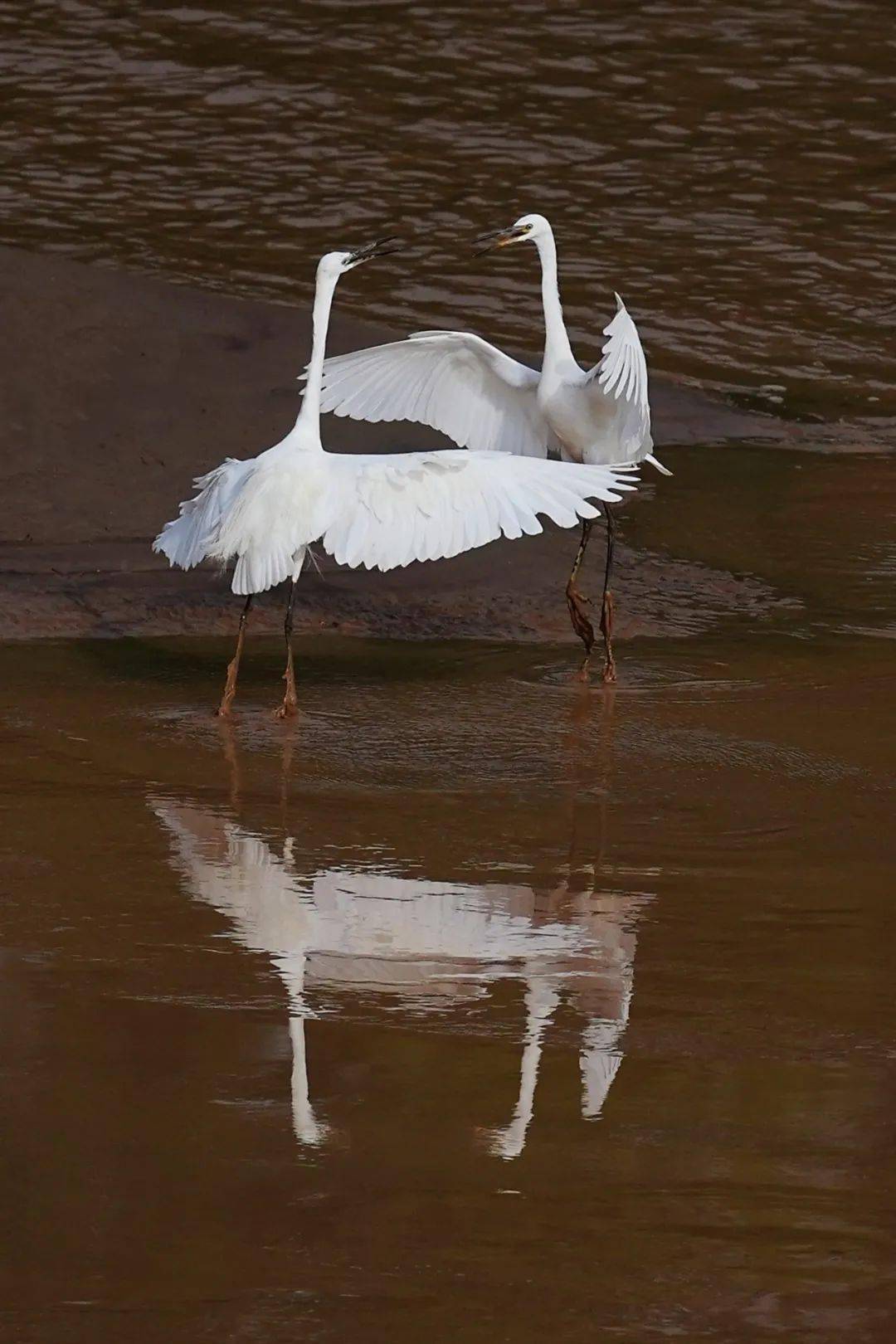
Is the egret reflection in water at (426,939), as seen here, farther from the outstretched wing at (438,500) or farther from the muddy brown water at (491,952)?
the outstretched wing at (438,500)

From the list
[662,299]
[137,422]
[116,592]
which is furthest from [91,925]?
[662,299]

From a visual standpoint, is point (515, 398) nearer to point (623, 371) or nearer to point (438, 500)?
point (623, 371)

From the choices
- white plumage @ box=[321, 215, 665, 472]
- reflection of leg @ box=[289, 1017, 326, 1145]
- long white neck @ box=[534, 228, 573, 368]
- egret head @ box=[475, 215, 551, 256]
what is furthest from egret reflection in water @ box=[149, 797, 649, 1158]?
egret head @ box=[475, 215, 551, 256]

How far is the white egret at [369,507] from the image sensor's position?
8.11 m

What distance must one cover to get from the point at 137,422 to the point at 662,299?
5251mm

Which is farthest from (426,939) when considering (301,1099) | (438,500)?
(438,500)

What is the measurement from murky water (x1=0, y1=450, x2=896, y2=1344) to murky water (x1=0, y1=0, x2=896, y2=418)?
6.46 metres

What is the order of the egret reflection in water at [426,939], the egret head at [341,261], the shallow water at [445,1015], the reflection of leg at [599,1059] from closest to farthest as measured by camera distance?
the shallow water at [445,1015], the reflection of leg at [599,1059], the egret reflection in water at [426,939], the egret head at [341,261]

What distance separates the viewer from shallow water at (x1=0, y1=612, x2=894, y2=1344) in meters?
4.10

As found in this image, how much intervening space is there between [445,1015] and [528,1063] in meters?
0.35

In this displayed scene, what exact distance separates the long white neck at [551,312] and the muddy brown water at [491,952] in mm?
1309

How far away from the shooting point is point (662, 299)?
15.4m

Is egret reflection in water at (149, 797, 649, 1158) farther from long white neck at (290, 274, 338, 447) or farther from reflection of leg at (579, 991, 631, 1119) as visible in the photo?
long white neck at (290, 274, 338, 447)

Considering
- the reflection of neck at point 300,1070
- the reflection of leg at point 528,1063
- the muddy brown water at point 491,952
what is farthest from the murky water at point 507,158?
the reflection of neck at point 300,1070
